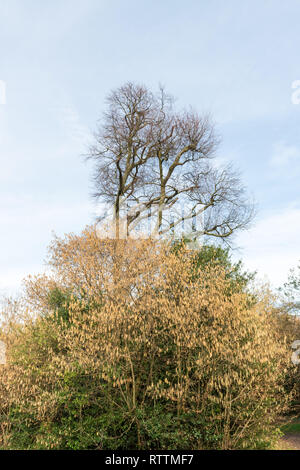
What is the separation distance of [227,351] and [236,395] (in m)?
1.82

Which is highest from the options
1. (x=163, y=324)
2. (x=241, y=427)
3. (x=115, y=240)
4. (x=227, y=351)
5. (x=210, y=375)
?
(x=115, y=240)

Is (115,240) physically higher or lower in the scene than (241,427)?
higher

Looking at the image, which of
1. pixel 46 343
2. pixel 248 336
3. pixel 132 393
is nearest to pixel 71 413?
pixel 132 393

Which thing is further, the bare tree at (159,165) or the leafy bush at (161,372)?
the bare tree at (159,165)

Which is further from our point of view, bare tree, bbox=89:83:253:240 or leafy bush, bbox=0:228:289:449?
bare tree, bbox=89:83:253:240

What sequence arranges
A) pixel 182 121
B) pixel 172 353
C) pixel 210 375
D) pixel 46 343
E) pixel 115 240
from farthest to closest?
1. pixel 182 121
2. pixel 115 240
3. pixel 46 343
4. pixel 172 353
5. pixel 210 375

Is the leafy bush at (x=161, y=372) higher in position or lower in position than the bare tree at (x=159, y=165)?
lower

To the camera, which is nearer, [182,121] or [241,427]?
[241,427]

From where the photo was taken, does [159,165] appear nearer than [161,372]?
No

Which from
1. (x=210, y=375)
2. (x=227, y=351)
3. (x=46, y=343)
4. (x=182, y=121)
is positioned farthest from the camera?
(x=182, y=121)

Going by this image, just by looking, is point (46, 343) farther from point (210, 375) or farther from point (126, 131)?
point (126, 131)

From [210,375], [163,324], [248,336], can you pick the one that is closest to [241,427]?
[210,375]

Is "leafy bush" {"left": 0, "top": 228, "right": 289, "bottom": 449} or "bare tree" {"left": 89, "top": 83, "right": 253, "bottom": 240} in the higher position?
"bare tree" {"left": 89, "top": 83, "right": 253, "bottom": 240}

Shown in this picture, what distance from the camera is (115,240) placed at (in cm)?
1547
